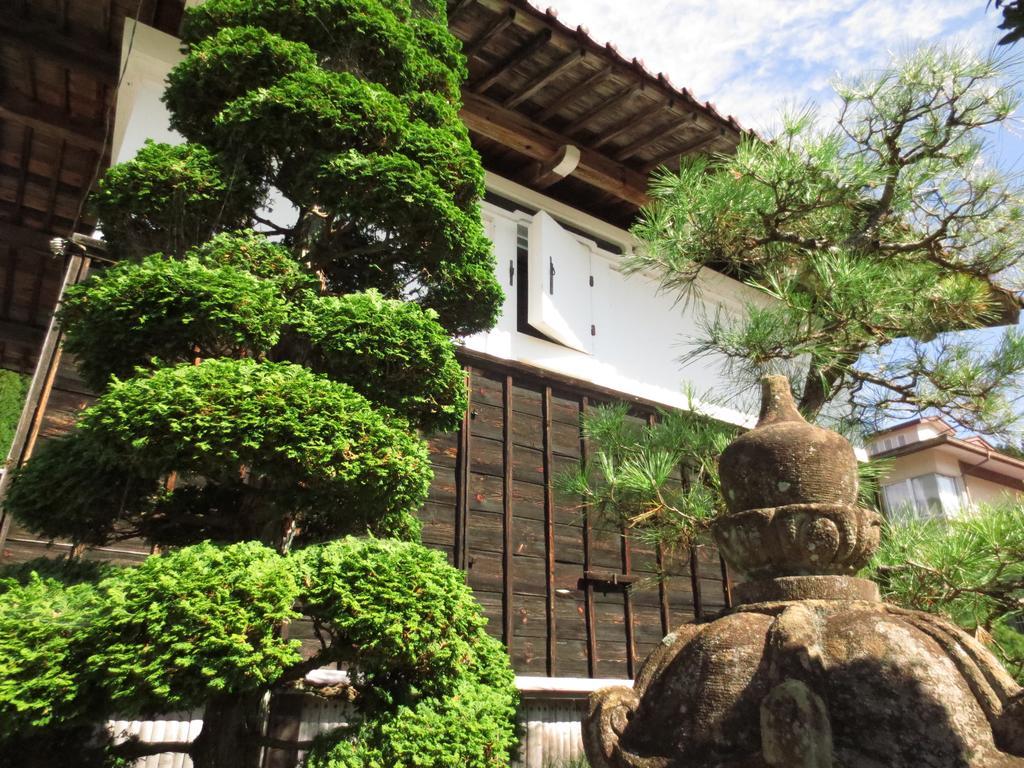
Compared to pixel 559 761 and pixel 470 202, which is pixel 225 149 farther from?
pixel 559 761

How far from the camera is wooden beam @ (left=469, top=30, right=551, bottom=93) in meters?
5.99

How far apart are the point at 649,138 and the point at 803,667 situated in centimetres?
591

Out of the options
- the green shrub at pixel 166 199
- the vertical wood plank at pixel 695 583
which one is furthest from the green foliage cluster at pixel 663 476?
the vertical wood plank at pixel 695 583

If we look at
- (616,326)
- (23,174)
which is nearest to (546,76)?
(616,326)

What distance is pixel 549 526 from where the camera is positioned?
6.64m

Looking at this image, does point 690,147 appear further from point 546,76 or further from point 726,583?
point 726,583

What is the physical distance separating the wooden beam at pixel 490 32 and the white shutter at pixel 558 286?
1790 millimetres

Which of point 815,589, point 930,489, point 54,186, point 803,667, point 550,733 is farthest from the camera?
point 930,489

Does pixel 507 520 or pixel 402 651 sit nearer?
pixel 402 651

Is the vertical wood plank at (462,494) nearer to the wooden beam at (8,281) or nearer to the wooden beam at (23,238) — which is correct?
the wooden beam at (23,238)

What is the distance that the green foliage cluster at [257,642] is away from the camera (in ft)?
7.59

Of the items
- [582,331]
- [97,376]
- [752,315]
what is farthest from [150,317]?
[582,331]

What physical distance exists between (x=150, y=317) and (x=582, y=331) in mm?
5081

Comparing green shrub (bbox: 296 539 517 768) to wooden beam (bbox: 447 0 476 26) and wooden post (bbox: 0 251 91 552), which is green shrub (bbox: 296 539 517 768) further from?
wooden beam (bbox: 447 0 476 26)
